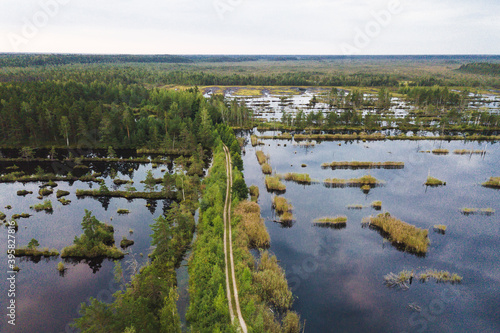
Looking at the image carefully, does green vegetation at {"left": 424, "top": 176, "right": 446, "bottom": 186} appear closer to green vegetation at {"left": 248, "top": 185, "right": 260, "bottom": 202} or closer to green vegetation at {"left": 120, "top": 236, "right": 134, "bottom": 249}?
green vegetation at {"left": 248, "top": 185, "right": 260, "bottom": 202}

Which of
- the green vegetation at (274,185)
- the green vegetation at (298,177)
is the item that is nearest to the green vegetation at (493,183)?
the green vegetation at (298,177)

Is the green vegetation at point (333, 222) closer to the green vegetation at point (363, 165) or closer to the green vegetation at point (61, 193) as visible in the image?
the green vegetation at point (363, 165)

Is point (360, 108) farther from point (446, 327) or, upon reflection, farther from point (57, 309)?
point (57, 309)

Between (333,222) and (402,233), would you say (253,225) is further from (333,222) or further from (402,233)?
(402,233)

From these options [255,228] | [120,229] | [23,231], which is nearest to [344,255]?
[255,228]

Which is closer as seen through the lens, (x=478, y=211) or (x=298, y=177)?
(x=478, y=211)

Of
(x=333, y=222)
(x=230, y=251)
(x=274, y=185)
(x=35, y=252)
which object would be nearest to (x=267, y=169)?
(x=274, y=185)

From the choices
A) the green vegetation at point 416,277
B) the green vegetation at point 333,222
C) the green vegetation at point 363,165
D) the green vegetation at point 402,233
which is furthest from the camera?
the green vegetation at point 363,165
